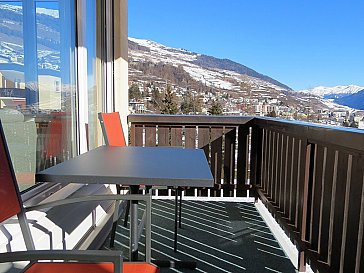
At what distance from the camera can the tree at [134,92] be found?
4713 millimetres

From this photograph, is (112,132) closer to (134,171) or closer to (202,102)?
(134,171)

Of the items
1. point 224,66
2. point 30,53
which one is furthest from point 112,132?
point 224,66

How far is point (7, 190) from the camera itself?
1.29 m

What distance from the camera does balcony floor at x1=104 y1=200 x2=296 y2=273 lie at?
253cm

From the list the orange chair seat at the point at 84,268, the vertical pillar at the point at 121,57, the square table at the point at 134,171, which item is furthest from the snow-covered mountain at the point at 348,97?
the vertical pillar at the point at 121,57

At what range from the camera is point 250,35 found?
50.8ft

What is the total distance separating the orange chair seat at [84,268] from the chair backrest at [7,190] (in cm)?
A: 25

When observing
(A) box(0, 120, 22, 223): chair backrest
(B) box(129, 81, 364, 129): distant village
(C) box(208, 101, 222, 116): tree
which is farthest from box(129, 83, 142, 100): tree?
(A) box(0, 120, 22, 223): chair backrest

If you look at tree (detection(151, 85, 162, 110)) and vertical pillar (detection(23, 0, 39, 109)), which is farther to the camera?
tree (detection(151, 85, 162, 110))

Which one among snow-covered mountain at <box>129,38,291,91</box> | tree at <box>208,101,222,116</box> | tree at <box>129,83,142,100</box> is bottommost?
tree at <box>208,101,222,116</box>

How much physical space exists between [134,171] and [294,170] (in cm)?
174

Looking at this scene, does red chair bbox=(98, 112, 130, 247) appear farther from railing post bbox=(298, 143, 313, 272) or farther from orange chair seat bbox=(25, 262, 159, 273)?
railing post bbox=(298, 143, 313, 272)

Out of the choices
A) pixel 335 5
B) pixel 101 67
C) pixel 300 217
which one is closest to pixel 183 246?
pixel 300 217

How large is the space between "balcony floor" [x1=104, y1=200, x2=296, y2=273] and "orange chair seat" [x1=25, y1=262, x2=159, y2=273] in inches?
47.6
